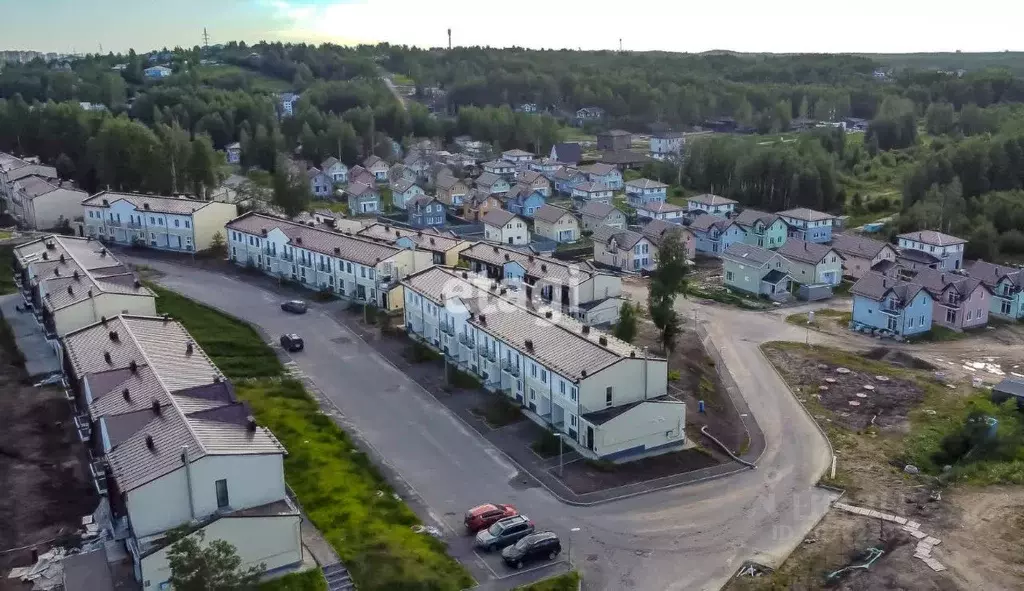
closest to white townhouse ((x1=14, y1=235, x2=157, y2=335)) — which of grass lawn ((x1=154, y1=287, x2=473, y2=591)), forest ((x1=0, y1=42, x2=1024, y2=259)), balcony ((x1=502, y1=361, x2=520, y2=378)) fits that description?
grass lawn ((x1=154, y1=287, x2=473, y2=591))

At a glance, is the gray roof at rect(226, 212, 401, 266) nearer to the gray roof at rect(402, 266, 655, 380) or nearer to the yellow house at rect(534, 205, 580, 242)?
the gray roof at rect(402, 266, 655, 380)

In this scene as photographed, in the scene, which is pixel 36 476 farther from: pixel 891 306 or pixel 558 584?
pixel 891 306

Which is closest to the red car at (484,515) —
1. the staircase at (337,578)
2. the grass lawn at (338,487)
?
the grass lawn at (338,487)

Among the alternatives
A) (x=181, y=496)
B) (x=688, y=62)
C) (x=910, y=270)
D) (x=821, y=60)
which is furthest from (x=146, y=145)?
(x=821, y=60)

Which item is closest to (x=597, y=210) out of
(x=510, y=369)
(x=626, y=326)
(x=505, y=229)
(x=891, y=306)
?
(x=505, y=229)

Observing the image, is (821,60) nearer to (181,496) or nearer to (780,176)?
(780,176)

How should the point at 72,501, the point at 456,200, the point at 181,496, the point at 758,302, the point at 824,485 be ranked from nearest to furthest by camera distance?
1. the point at 181,496
2. the point at 72,501
3. the point at 824,485
4. the point at 758,302
5. the point at 456,200
